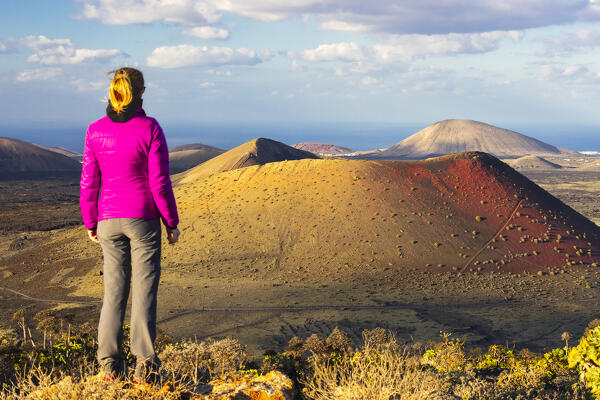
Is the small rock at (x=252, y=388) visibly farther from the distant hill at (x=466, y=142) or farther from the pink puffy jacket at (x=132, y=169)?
the distant hill at (x=466, y=142)

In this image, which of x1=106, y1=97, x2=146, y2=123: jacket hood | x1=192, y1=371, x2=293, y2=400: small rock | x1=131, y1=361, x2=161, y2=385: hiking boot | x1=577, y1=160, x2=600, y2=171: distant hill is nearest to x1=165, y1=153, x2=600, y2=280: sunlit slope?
x1=192, y1=371, x2=293, y2=400: small rock

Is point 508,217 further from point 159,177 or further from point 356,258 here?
point 159,177

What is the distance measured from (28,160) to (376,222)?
74847 millimetres

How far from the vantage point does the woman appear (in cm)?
→ 400

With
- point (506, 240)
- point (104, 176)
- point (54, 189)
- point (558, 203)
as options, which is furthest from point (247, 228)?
point (54, 189)

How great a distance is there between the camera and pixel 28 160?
84062 mm

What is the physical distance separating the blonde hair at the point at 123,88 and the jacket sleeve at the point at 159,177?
26 centimetres

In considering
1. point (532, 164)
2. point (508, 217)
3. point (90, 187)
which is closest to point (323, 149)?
point (532, 164)

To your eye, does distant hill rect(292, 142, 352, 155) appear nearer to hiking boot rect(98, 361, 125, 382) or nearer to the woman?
the woman

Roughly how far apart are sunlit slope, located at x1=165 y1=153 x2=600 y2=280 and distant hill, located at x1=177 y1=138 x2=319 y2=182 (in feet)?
71.0

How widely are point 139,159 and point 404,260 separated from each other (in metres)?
19.6

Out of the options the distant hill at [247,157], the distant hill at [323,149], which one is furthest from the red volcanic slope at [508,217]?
the distant hill at [323,149]

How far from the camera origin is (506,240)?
24.5 meters

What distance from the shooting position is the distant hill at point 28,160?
80.8 m
